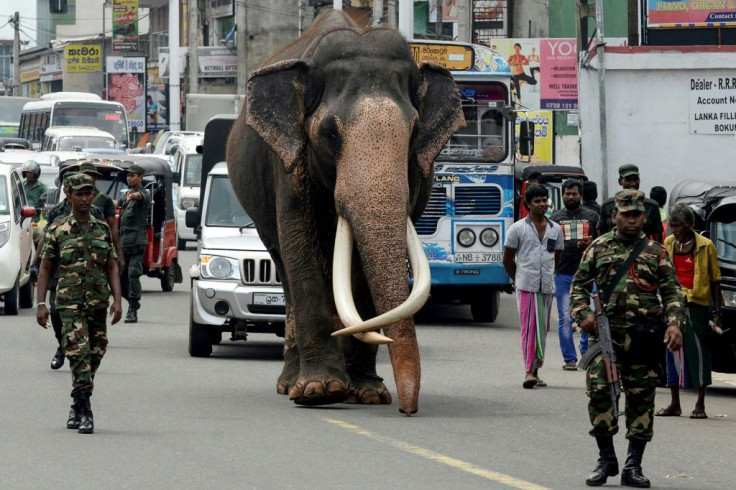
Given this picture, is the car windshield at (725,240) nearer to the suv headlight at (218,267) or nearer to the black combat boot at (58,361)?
the suv headlight at (218,267)

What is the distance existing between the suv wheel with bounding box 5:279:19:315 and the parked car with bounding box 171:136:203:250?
13.6m

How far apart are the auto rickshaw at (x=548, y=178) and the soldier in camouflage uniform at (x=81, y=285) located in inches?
549

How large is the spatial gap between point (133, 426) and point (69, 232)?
139cm

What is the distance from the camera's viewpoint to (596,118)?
29344 millimetres

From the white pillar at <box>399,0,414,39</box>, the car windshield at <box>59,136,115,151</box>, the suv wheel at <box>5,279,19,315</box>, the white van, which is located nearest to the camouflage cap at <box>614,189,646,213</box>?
the suv wheel at <box>5,279,19,315</box>

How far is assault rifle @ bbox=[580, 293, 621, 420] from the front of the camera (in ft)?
30.7

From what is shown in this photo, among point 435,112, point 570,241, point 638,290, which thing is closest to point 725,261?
point 570,241

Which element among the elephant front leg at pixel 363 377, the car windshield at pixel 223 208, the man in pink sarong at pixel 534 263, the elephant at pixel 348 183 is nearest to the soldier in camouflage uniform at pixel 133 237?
the car windshield at pixel 223 208

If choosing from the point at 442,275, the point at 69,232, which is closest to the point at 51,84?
the point at 442,275

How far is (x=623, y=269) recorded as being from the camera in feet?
31.3

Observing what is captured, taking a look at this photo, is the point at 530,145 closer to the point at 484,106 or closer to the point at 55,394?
the point at 484,106

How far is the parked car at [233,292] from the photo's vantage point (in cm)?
1652

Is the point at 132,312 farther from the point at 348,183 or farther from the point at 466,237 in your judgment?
the point at 348,183

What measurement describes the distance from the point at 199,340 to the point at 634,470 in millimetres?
8280
